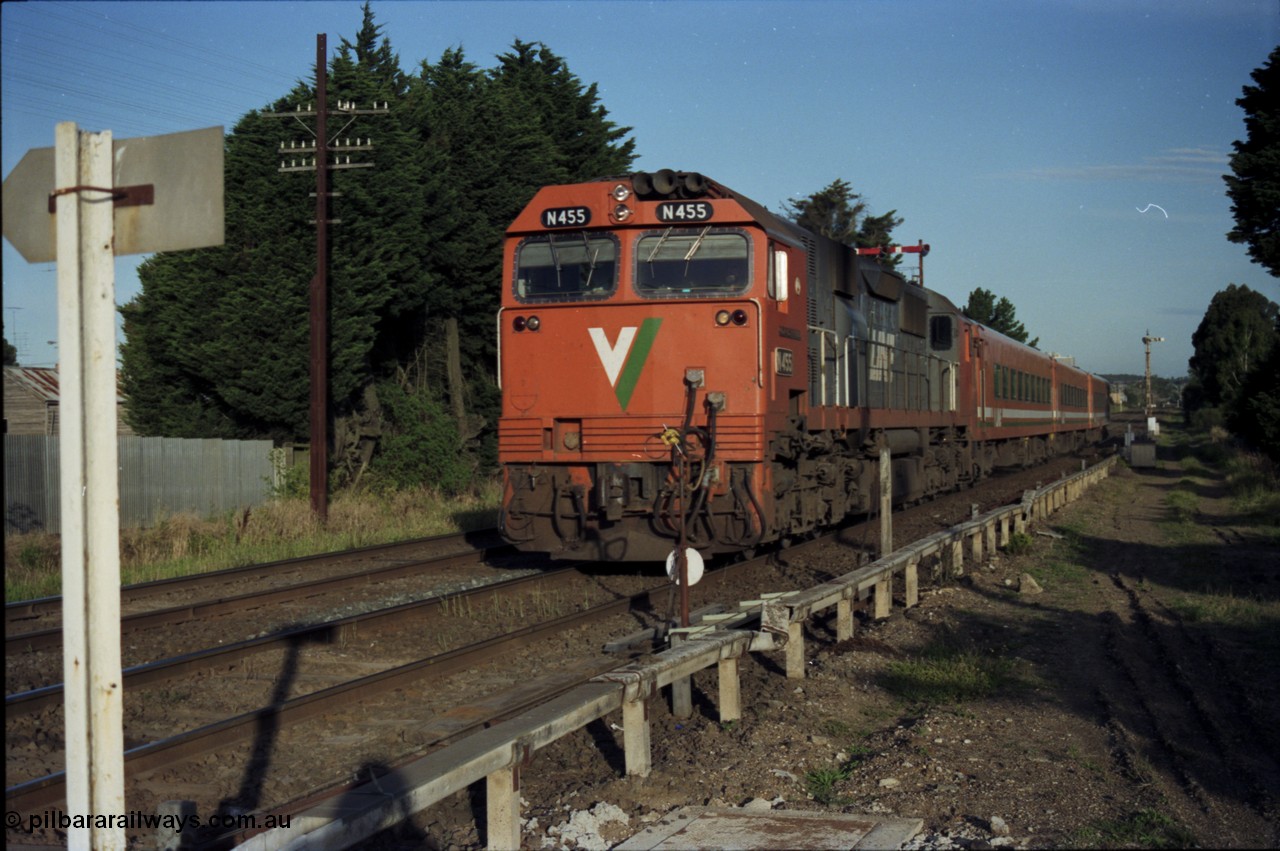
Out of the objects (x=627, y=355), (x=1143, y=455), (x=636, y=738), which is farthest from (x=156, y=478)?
(x=1143, y=455)

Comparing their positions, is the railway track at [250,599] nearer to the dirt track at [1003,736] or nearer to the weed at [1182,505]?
the dirt track at [1003,736]

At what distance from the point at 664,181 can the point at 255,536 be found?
398 inches

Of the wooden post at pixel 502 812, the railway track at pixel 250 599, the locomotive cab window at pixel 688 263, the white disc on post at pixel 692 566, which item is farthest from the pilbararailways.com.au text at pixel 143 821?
the locomotive cab window at pixel 688 263

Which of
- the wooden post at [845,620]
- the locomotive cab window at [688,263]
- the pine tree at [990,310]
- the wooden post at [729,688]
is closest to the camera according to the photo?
the wooden post at [729,688]

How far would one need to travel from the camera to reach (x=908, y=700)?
790cm

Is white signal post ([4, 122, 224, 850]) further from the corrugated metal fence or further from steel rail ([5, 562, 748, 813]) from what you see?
the corrugated metal fence

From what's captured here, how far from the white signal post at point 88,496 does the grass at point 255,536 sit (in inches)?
408

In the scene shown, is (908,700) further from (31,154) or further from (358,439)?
(358,439)

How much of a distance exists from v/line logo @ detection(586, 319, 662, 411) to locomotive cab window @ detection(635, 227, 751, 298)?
37cm

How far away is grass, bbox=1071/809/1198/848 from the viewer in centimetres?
484

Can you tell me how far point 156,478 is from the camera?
21578 millimetres

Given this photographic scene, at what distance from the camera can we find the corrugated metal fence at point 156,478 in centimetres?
1973

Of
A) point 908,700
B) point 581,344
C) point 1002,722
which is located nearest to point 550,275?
point 581,344

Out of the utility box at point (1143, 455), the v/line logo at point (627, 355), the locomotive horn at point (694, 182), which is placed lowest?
the utility box at point (1143, 455)
